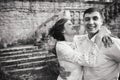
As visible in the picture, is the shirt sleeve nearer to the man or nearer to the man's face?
the man

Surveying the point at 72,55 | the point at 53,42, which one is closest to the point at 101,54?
the point at 72,55

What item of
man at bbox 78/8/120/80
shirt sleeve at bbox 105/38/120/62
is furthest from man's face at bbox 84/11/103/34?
shirt sleeve at bbox 105/38/120/62

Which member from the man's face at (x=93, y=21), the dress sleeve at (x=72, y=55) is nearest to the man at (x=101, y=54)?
the man's face at (x=93, y=21)

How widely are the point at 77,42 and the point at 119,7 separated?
10.3 feet

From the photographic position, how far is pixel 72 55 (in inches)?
74.2

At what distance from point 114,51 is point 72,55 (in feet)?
1.52

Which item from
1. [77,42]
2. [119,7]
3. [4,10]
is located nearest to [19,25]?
[4,10]

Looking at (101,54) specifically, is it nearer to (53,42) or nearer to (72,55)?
(72,55)

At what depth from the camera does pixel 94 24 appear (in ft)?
5.97

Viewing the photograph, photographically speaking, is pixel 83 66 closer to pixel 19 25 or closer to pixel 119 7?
pixel 19 25

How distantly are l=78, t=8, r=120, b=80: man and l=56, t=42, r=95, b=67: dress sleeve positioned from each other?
0.10 meters

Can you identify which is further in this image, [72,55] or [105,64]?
[72,55]

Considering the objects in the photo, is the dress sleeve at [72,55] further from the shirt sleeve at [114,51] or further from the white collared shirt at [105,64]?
the shirt sleeve at [114,51]

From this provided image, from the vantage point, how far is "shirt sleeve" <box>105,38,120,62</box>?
1601mm
